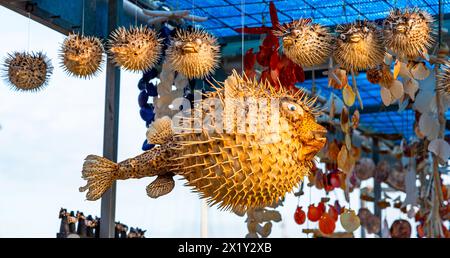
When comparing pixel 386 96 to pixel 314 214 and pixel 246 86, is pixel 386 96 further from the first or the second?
pixel 314 214

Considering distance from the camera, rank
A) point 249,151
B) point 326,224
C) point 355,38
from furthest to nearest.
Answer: point 326,224 < point 355,38 < point 249,151

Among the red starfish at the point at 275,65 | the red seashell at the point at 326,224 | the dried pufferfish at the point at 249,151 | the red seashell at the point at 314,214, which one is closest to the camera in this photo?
the dried pufferfish at the point at 249,151

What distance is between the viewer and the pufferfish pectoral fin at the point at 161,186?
2.35 metres

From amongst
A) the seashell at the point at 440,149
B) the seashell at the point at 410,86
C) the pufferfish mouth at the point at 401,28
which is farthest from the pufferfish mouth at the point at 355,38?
the seashell at the point at 440,149

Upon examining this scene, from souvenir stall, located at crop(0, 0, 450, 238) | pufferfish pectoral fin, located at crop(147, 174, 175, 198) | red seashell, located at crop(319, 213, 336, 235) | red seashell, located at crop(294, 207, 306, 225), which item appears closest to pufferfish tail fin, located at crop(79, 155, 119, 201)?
souvenir stall, located at crop(0, 0, 450, 238)

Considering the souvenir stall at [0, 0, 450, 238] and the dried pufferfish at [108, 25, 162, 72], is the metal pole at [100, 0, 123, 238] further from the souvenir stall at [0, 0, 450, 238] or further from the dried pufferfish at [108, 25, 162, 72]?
the dried pufferfish at [108, 25, 162, 72]

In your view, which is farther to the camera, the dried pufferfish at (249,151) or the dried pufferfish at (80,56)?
the dried pufferfish at (80,56)

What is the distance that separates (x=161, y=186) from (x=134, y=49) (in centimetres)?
47

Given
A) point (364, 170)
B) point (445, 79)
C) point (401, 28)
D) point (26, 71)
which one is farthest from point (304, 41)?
point (364, 170)

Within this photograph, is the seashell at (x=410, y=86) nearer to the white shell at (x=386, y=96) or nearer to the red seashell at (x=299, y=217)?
the white shell at (x=386, y=96)

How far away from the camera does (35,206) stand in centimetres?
368

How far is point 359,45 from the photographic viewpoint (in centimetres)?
245

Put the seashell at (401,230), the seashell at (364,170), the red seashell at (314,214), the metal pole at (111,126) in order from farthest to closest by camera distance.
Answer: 1. the seashell at (364,170)
2. the seashell at (401,230)
3. the red seashell at (314,214)
4. the metal pole at (111,126)

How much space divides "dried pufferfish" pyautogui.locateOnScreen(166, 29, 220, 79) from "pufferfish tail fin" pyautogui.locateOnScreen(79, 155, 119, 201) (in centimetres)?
39
